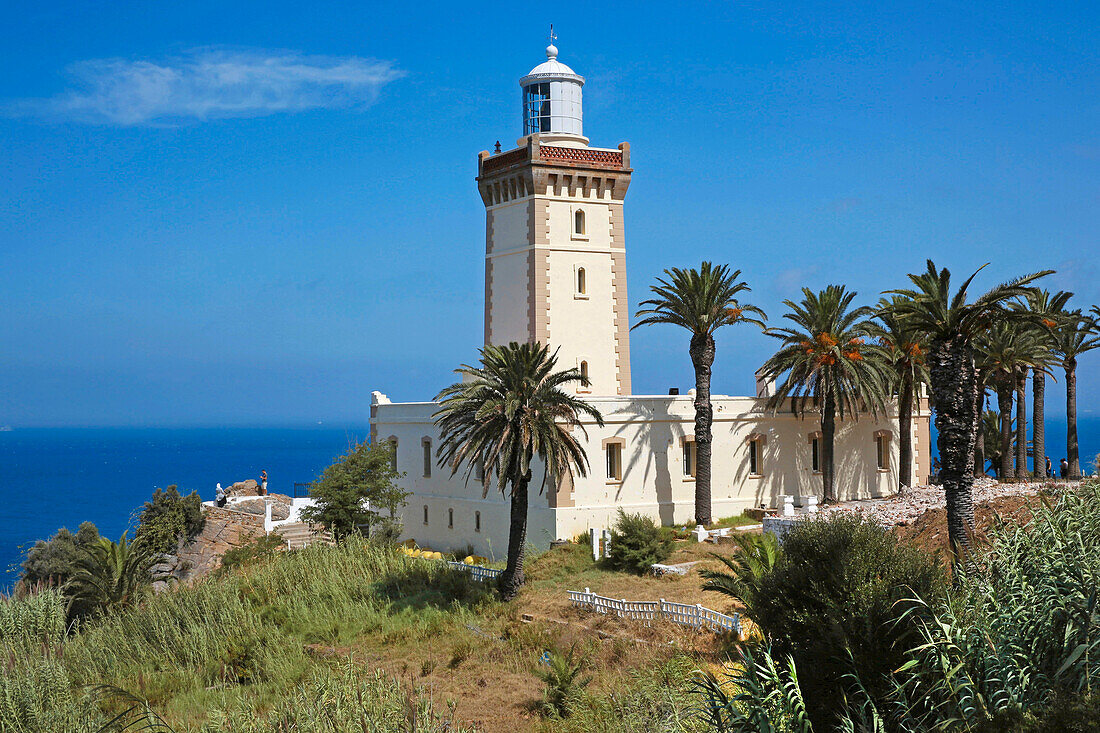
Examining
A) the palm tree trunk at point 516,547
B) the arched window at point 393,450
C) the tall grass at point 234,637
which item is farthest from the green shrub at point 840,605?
the arched window at point 393,450

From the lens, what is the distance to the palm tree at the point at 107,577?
27.0 meters

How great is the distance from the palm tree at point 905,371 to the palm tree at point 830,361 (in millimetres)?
1061

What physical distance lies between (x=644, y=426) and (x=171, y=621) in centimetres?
1531

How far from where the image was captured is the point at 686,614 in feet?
66.9

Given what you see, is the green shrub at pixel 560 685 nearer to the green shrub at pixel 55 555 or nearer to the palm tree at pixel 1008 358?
the palm tree at pixel 1008 358

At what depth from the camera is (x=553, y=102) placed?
112 feet

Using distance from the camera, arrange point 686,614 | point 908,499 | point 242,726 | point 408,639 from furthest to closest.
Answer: point 908,499 → point 408,639 → point 686,614 → point 242,726

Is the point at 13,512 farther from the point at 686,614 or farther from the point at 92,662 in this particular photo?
the point at 686,614


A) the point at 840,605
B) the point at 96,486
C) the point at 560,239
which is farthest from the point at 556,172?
the point at 96,486

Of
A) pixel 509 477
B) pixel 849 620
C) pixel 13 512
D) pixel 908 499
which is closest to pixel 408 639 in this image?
pixel 509 477

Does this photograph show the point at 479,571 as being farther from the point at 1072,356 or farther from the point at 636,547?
the point at 1072,356

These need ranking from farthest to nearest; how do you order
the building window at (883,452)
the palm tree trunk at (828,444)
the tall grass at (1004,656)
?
the building window at (883,452) < the palm tree trunk at (828,444) < the tall grass at (1004,656)

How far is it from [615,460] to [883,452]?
1181cm

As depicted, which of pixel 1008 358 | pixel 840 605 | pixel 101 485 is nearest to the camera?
pixel 840 605
